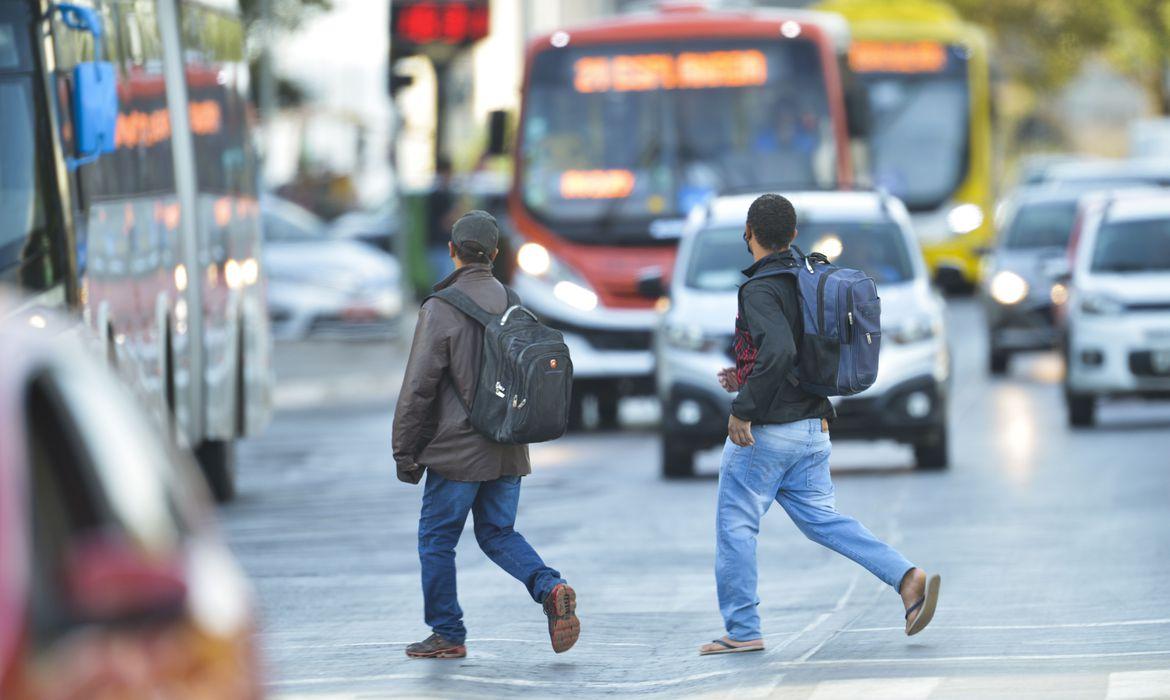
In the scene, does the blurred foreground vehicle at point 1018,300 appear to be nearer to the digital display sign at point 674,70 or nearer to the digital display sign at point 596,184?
the digital display sign at point 674,70

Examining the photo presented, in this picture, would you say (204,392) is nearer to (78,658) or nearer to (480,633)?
(480,633)

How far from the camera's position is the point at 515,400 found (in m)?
9.30

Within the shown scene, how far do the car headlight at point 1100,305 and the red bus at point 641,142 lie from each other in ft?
7.58

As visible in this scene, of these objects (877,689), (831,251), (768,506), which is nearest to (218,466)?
(831,251)

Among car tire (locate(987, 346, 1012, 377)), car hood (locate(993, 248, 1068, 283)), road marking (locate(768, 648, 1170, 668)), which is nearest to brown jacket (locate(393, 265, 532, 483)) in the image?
road marking (locate(768, 648, 1170, 668))

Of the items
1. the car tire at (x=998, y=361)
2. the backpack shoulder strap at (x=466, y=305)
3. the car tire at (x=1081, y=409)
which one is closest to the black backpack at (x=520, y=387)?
the backpack shoulder strap at (x=466, y=305)

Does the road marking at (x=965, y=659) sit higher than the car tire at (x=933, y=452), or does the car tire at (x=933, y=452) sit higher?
the road marking at (x=965, y=659)

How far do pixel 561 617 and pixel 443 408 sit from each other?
81cm

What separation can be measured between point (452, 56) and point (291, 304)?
9072 mm

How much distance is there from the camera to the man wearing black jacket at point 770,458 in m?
9.56

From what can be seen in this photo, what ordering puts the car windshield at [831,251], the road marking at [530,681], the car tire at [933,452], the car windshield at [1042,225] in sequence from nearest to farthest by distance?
the road marking at [530,681]
the car tire at [933,452]
the car windshield at [831,251]
the car windshield at [1042,225]

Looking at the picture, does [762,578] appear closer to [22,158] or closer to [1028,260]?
[22,158]

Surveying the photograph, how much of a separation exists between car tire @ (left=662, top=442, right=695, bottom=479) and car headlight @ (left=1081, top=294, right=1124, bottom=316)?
4317mm

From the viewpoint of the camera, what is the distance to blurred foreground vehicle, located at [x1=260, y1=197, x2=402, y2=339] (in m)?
32.3
